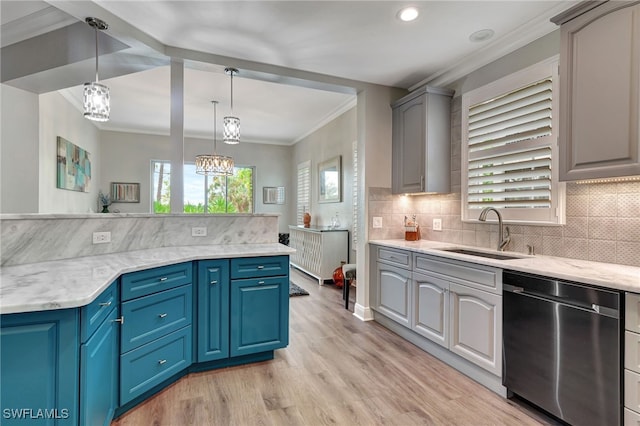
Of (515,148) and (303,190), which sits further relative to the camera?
(303,190)

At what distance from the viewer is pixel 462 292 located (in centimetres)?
243

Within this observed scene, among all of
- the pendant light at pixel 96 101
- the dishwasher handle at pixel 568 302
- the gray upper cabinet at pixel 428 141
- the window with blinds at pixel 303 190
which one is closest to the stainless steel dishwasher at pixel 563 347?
the dishwasher handle at pixel 568 302

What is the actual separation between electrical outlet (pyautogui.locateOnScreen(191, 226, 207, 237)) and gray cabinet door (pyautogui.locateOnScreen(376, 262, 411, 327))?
1.83 m

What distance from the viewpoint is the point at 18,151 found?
11.1 feet

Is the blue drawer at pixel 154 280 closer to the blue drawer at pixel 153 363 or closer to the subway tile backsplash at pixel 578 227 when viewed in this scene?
the blue drawer at pixel 153 363

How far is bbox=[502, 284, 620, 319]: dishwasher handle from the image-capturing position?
1.58 meters

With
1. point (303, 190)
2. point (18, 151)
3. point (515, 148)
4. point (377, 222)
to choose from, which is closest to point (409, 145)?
point (377, 222)

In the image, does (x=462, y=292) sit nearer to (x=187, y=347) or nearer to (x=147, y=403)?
(x=187, y=347)

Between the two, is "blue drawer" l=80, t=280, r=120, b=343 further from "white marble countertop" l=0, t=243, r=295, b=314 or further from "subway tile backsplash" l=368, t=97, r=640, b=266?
"subway tile backsplash" l=368, t=97, r=640, b=266

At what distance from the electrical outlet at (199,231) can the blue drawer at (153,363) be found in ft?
2.75

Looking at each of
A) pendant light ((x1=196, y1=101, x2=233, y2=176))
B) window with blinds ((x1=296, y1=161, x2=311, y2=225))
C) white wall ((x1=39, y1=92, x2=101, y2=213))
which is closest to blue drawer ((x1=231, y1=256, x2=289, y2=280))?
white wall ((x1=39, y1=92, x2=101, y2=213))

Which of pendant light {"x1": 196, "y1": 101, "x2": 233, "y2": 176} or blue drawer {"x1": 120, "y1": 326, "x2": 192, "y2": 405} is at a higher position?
pendant light {"x1": 196, "y1": 101, "x2": 233, "y2": 176}

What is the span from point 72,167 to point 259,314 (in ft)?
14.1

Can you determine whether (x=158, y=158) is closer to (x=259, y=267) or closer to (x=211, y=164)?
(x=211, y=164)
